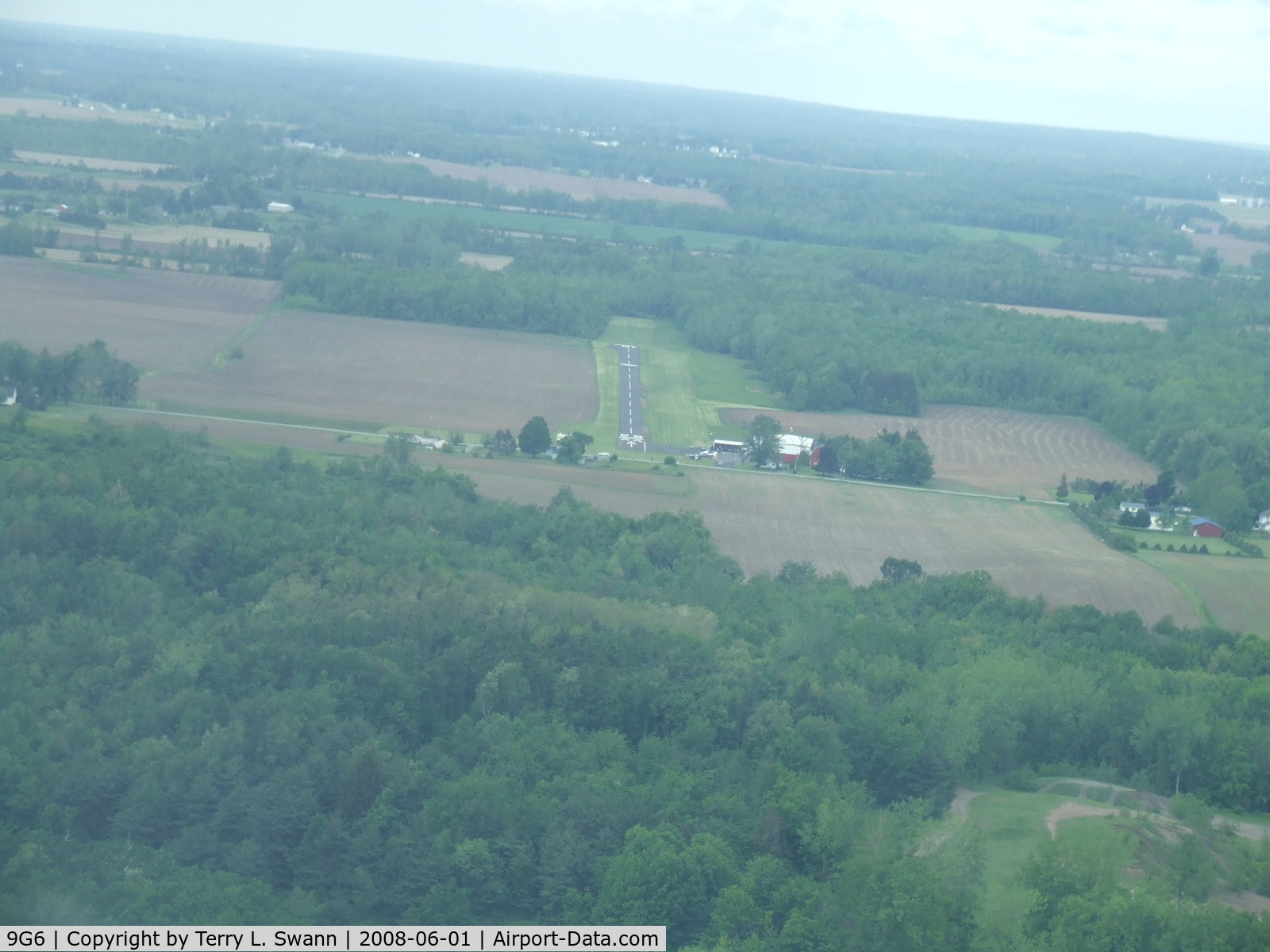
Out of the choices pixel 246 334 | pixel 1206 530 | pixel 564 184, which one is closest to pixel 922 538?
pixel 1206 530

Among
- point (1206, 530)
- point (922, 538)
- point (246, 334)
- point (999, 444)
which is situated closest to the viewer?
point (922, 538)

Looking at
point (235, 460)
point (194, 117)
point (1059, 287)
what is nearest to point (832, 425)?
point (235, 460)

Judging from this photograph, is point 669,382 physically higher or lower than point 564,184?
lower

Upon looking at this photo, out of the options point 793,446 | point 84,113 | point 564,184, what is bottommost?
point 793,446

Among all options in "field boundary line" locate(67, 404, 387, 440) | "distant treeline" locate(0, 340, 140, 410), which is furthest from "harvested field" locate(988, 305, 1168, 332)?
"distant treeline" locate(0, 340, 140, 410)

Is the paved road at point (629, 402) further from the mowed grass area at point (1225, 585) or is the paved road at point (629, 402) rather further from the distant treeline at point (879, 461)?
the mowed grass area at point (1225, 585)

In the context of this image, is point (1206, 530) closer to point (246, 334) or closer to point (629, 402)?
point (629, 402)

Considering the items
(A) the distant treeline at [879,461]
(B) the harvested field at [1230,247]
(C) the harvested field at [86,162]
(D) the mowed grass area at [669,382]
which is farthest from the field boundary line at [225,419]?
(B) the harvested field at [1230,247]
